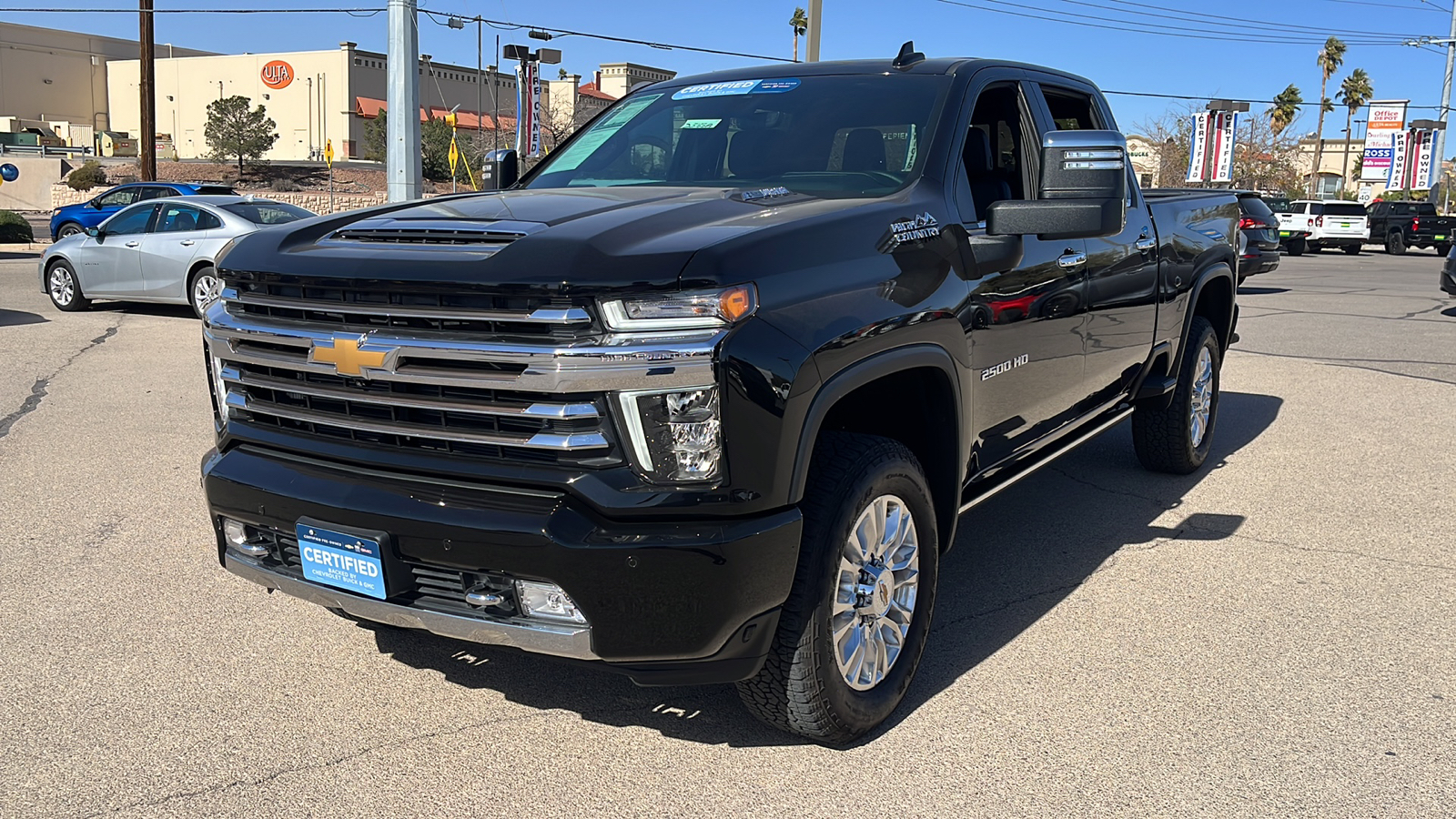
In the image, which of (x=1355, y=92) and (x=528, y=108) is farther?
(x=1355, y=92)

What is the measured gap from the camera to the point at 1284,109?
77562mm

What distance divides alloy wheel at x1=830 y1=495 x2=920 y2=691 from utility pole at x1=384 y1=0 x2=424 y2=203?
10.7 metres

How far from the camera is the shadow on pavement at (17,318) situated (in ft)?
42.2

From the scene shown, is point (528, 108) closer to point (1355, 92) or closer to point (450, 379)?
point (450, 379)

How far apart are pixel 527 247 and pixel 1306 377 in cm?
925

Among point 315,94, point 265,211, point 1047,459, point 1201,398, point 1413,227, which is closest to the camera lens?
point 1047,459

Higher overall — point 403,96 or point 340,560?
point 403,96

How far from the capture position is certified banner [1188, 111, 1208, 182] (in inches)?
1710

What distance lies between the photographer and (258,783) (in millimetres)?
3256

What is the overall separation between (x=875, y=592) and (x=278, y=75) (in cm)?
8302

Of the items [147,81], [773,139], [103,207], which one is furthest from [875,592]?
[147,81]

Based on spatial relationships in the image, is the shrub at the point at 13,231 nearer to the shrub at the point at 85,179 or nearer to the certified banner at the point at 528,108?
the certified banner at the point at 528,108

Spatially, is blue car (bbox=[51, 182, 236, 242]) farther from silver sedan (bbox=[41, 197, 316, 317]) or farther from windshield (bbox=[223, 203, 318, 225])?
windshield (bbox=[223, 203, 318, 225])

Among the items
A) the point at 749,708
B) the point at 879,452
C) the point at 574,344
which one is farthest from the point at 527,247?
the point at 749,708
